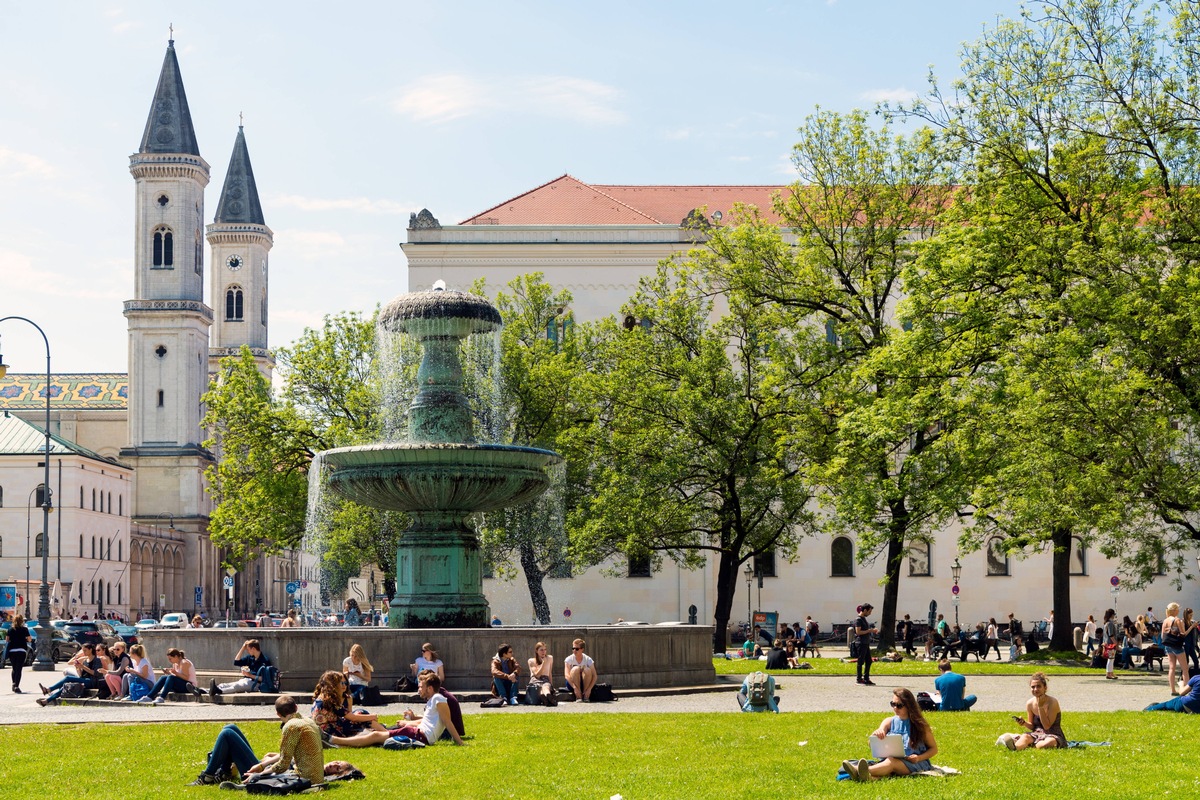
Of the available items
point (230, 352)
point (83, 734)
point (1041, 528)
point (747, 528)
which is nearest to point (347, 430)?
point (747, 528)

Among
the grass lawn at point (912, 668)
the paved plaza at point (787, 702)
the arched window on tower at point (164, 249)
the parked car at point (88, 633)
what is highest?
the arched window on tower at point (164, 249)

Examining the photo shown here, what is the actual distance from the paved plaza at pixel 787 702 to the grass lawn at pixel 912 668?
→ 1076mm

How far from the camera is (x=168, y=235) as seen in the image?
119 meters

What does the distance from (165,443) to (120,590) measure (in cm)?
1239

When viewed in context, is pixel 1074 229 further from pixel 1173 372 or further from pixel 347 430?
pixel 347 430

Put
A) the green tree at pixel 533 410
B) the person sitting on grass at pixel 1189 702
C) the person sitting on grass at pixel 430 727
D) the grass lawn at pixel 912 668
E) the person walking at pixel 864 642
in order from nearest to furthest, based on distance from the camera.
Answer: the person sitting on grass at pixel 430 727 < the person sitting on grass at pixel 1189 702 < the person walking at pixel 864 642 < the grass lawn at pixel 912 668 < the green tree at pixel 533 410

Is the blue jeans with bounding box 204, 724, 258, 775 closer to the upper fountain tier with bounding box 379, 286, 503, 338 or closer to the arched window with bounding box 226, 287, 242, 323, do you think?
the upper fountain tier with bounding box 379, 286, 503, 338

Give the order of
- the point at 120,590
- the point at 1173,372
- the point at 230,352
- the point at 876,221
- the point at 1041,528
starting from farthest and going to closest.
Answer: the point at 230,352 → the point at 120,590 → the point at 876,221 → the point at 1041,528 → the point at 1173,372

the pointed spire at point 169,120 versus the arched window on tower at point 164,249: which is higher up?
the pointed spire at point 169,120

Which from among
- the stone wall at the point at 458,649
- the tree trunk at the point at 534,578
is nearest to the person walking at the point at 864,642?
the stone wall at the point at 458,649

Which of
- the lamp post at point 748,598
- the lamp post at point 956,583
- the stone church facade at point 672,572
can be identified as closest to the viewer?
the lamp post at point 748,598

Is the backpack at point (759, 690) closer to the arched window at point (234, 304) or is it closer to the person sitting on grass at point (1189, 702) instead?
the person sitting on grass at point (1189, 702)

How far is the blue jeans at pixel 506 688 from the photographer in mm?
21469

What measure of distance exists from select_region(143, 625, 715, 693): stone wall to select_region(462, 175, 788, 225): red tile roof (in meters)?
38.6
